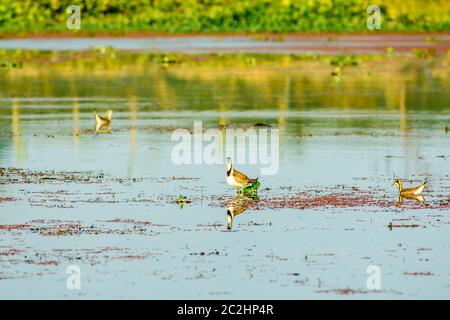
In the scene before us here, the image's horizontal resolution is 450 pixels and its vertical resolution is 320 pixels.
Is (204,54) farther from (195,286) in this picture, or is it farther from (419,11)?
(195,286)

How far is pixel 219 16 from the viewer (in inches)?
2928

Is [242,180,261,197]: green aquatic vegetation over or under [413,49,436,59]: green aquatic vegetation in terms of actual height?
under

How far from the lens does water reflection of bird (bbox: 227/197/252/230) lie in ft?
63.0

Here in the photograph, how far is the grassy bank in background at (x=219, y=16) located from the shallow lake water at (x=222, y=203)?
1316 inches

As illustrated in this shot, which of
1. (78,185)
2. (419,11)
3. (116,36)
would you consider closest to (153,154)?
(78,185)

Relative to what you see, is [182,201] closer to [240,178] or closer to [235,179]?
[235,179]

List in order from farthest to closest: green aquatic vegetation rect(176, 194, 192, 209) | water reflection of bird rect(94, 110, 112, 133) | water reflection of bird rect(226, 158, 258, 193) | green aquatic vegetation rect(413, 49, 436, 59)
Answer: green aquatic vegetation rect(413, 49, 436, 59) < water reflection of bird rect(94, 110, 112, 133) < water reflection of bird rect(226, 158, 258, 193) < green aquatic vegetation rect(176, 194, 192, 209)

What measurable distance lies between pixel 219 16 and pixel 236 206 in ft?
180

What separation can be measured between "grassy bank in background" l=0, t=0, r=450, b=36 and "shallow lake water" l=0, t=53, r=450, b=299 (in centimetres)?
3344

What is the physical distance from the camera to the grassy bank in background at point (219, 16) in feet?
238

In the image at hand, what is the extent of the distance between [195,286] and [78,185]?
730 cm

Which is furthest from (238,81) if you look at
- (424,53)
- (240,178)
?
(240,178)

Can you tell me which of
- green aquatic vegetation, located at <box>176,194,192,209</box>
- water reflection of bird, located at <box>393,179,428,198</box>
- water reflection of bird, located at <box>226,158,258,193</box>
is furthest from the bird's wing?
water reflection of bird, located at <box>393,179,428,198</box>

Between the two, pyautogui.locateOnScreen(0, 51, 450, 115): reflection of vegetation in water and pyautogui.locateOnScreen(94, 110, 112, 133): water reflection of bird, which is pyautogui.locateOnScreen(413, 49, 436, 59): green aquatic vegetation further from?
pyautogui.locateOnScreen(94, 110, 112, 133): water reflection of bird
